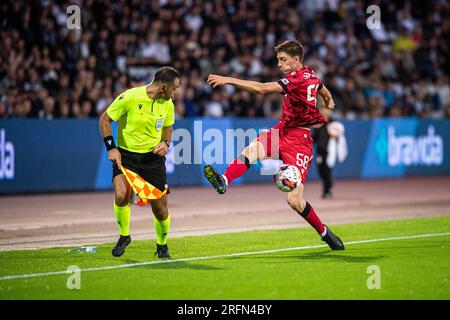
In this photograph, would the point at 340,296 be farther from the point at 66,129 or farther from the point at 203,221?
the point at 66,129

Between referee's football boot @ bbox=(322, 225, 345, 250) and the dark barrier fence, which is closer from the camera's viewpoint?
referee's football boot @ bbox=(322, 225, 345, 250)

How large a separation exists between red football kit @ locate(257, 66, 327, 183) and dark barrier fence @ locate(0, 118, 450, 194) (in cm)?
1025

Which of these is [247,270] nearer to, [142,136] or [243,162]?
[243,162]

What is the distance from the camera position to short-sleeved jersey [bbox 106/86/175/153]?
35.4 feet

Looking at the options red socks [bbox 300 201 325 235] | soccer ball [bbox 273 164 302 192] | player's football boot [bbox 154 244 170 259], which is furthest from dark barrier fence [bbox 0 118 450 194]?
soccer ball [bbox 273 164 302 192]

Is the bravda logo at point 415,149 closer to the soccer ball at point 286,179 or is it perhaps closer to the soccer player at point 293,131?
the soccer player at point 293,131

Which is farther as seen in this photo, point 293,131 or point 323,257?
point 293,131

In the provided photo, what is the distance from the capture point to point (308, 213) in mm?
11422

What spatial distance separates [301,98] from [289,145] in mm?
642

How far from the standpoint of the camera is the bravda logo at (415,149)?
93.5 feet

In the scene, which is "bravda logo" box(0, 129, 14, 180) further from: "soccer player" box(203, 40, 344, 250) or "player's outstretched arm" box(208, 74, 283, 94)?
"player's outstretched arm" box(208, 74, 283, 94)

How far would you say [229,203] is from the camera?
789 inches

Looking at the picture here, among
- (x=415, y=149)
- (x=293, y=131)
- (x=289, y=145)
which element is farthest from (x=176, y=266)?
(x=415, y=149)
